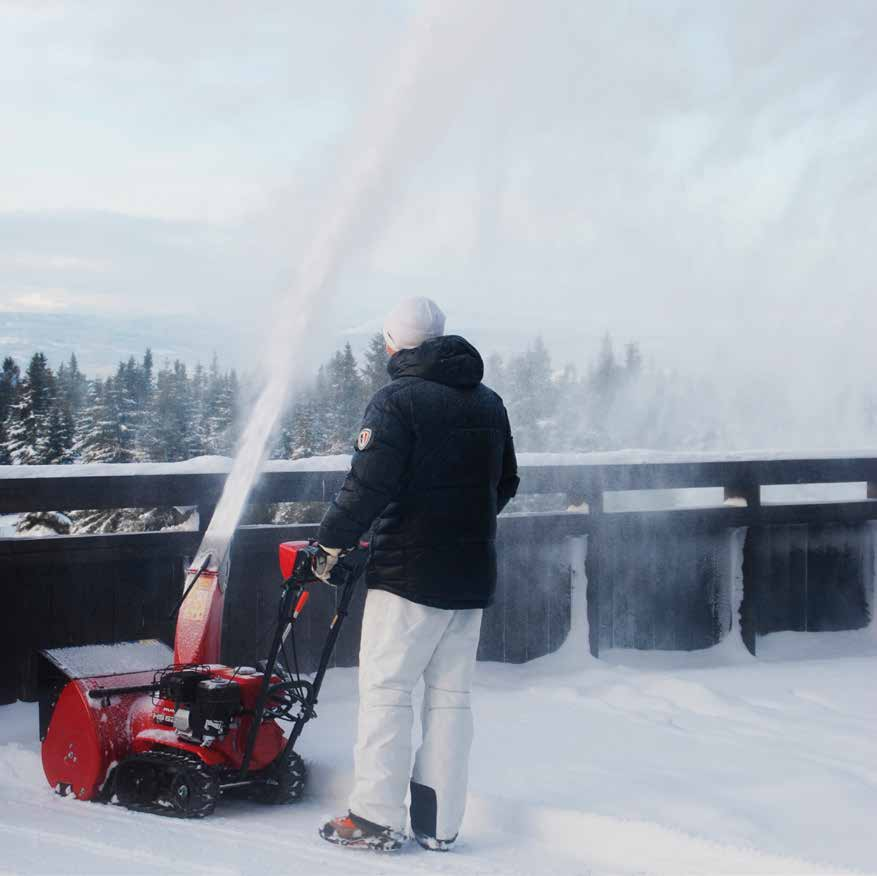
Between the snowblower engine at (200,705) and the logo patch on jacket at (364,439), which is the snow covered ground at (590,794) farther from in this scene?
the logo patch on jacket at (364,439)

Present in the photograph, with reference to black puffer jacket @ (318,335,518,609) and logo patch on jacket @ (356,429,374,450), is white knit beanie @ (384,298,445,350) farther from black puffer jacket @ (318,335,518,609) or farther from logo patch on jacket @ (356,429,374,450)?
logo patch on jacket @ (356,429,374,450)

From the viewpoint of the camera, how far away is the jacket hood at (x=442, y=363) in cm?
362

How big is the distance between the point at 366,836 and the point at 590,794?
1.05m

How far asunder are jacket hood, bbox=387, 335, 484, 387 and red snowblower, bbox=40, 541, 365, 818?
67 cm

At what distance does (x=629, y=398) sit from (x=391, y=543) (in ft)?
31.2

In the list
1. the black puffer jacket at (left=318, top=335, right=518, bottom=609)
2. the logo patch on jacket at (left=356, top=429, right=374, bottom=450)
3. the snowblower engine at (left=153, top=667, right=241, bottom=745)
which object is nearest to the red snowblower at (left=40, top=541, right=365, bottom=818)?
the snowblower engine at (left=153, top=667, right=241, bottom=745)

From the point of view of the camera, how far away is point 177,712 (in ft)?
13.0

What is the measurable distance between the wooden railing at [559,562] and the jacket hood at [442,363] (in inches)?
89.4

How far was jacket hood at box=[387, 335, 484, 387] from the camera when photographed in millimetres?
3625

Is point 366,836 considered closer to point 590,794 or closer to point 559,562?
point 590,794

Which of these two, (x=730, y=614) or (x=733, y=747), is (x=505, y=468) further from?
(x=730, y=614)

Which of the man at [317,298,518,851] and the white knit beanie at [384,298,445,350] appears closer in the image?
the man at [317,298,518,851]

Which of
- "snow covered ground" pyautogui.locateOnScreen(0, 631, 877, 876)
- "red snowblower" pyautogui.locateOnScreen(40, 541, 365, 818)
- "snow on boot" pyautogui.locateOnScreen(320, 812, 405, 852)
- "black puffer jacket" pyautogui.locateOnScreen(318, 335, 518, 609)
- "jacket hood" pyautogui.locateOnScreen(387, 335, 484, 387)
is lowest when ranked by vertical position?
"snow covered ground" pyautogui.locateOnScreen(0, 631, 877, 876)

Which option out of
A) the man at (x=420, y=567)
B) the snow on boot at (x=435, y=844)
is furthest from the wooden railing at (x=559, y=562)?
the snow on boot at (x=435, y=844)
